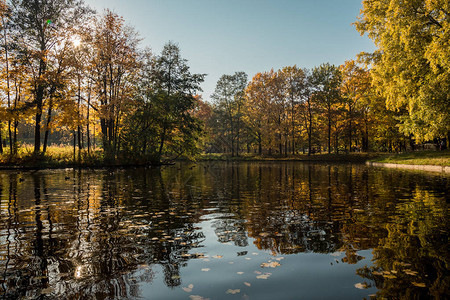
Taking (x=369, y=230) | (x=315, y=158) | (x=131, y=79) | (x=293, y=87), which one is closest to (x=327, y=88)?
(x=293, y=87)

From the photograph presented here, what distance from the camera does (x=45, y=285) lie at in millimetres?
3910

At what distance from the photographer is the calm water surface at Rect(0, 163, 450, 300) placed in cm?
390

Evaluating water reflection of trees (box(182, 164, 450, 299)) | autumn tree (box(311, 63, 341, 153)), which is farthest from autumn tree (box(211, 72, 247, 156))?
water reflection of trees (box(182, 164, 450, 299))

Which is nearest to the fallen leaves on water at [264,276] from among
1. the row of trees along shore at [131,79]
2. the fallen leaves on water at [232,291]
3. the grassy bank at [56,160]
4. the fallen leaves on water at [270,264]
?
the fallen leaves on water at [270,264]

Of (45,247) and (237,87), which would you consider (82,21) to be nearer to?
(45,247)

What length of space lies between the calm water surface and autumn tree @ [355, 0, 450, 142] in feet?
45.0

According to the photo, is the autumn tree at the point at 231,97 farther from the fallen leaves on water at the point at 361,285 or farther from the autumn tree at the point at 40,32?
the fallen leaves on water at the point at 361,285

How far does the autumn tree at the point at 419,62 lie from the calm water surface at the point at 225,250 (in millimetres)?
13707

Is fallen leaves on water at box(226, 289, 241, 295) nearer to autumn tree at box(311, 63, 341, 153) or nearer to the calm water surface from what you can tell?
the calm water surface

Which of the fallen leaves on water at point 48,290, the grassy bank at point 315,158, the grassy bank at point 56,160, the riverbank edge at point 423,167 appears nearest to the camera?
the fallen leaves on water at point 48,290

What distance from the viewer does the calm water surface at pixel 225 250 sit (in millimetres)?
3900

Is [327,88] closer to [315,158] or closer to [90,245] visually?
[315,158]

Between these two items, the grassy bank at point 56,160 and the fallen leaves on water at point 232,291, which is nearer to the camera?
the fallen leaves on water at point 232,291

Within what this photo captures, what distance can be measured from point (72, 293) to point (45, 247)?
242cm
